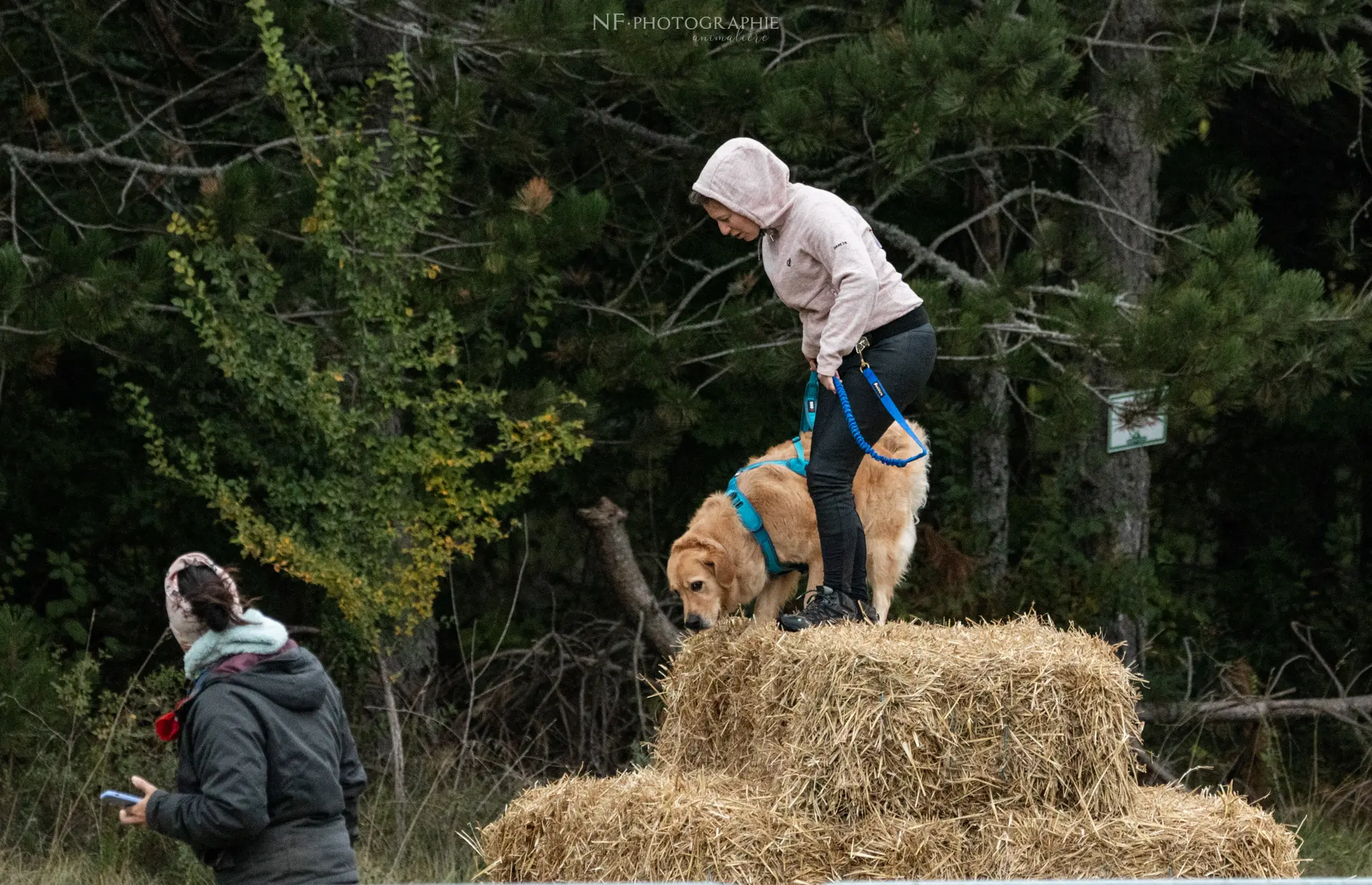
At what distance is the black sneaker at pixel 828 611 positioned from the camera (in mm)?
6047

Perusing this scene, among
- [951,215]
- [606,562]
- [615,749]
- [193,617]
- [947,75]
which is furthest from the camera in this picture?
[951,215]

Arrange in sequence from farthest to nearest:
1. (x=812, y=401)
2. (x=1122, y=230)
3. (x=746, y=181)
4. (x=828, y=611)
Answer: (x=1122, y=230), (x=812, y=401), (x=828, y=611), (x=746, y=181)

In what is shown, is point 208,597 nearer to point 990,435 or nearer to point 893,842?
point 893,842

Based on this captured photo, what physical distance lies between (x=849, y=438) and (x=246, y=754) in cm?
293

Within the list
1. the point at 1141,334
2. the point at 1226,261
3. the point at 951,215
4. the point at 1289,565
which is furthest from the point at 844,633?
the point at 1289,565

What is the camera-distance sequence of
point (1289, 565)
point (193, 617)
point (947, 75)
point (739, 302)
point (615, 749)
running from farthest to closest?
point (1289, 565)
point (615, 749)
point (739, 302)
point (947, 75)
point (193, 617)

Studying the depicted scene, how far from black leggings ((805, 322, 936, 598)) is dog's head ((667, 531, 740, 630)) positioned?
814 mm

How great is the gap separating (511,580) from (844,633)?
7.41 meters

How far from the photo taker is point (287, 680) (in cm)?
418

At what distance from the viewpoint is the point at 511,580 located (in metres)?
12.7

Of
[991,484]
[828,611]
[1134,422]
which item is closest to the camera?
[828,611]

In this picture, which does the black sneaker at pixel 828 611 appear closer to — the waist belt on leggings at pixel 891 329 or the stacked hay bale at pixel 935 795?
the stacked hay bale at pixel 935 795

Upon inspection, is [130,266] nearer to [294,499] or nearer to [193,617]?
[294,499]

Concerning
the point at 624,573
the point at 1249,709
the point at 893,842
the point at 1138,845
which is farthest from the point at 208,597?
the point at 1249,709
